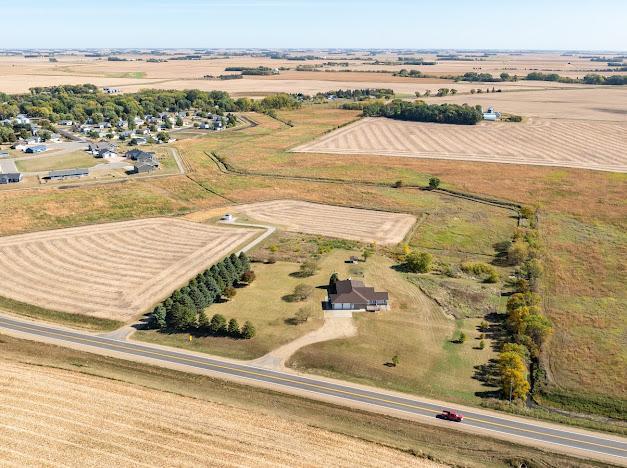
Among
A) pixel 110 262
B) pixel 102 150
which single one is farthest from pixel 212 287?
pixel 102 150

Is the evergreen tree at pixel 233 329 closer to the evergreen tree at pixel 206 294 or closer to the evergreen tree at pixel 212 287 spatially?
the evergreen tree at pixel 206 294

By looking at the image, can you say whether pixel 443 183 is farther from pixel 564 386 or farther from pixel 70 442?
pixel 70 442

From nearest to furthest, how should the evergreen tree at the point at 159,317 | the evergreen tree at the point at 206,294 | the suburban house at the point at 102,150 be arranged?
the evergreen tree at the point at 159,317, the evergreen tree at the point at 206,294, the suburban house at the point at 102,150

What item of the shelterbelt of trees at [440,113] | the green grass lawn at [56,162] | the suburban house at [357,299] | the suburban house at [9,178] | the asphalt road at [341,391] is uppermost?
the shelterbelt of trees at [440,113]

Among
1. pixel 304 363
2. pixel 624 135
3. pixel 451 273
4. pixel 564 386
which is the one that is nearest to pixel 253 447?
pixel 304 363

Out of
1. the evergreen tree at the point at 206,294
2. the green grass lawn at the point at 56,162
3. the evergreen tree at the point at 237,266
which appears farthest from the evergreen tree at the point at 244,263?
the green grass lawn at the point at 56,162

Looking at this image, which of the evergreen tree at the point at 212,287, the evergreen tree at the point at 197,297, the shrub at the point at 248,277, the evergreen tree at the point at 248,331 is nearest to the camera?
the evergreen tree at the point at 248,331

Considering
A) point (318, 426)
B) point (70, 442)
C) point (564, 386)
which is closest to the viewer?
point (70, 442)
